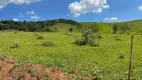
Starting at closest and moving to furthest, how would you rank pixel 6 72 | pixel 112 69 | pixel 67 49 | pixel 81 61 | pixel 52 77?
1. pixel 52 77
2. pixel 6 72
3. pixel 112 69
4. pixel 81 61
5. pixel 67 49

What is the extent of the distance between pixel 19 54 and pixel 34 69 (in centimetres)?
966

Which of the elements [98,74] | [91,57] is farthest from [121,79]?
[91,57]

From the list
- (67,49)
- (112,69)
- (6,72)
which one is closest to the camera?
(6,72)

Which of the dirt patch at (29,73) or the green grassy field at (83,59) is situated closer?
the dirt patch at (29,73)

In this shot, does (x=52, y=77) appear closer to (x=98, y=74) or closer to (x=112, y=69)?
(x=98, y=74)

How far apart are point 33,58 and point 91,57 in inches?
266

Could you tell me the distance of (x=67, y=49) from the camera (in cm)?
3875

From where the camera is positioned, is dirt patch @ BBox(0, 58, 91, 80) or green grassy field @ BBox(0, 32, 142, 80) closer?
dirt patch @ BBox(0, 58, 91, 80)

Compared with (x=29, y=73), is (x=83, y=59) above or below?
below

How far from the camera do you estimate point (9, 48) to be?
38.1m

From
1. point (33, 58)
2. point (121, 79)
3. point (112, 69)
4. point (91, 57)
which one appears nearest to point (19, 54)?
point (33, 58)

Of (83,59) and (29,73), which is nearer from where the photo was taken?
(29,73)

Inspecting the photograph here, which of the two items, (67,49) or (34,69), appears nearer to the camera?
(34,69)

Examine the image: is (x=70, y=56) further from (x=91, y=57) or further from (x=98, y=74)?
(x=98, y=74)
